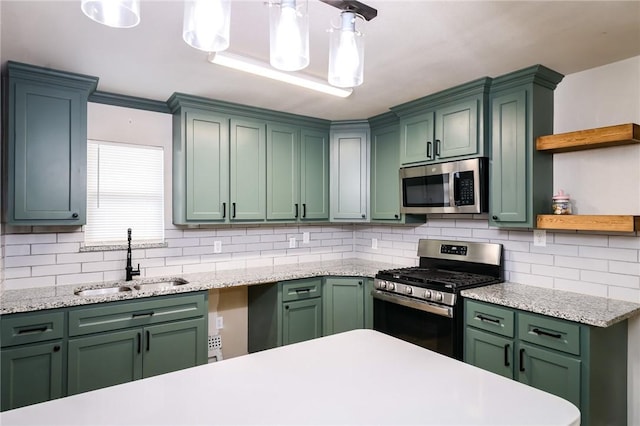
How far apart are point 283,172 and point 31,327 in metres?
2.19

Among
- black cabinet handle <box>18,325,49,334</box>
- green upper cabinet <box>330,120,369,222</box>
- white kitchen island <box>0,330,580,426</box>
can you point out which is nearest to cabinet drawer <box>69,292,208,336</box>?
black cabinet handle <box>18,325,49,334</box>

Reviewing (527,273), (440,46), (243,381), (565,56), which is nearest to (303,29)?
(243,381)

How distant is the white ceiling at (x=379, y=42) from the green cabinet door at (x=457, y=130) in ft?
0.69

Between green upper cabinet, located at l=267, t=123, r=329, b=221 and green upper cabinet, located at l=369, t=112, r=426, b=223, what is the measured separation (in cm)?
48

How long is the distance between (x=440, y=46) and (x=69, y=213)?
8.42 ft

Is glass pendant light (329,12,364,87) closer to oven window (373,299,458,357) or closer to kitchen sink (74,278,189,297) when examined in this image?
oven window (373,299,458,357)

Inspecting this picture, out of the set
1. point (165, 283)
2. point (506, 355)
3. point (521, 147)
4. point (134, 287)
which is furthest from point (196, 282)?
point (521, 147)

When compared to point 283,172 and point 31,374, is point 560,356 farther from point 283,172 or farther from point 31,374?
point 31,374

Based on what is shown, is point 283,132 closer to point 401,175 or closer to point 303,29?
point 401,175

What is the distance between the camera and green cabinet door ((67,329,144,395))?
239 cm

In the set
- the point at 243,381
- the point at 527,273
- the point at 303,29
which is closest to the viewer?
the point at 303,29

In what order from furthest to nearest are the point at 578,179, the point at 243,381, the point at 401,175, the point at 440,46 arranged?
the point at 401,175 → the point at 578,179 → the point at 440,46 → the point at 243,381

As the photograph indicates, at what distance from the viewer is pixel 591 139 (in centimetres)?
230

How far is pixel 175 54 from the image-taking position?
225 cm
